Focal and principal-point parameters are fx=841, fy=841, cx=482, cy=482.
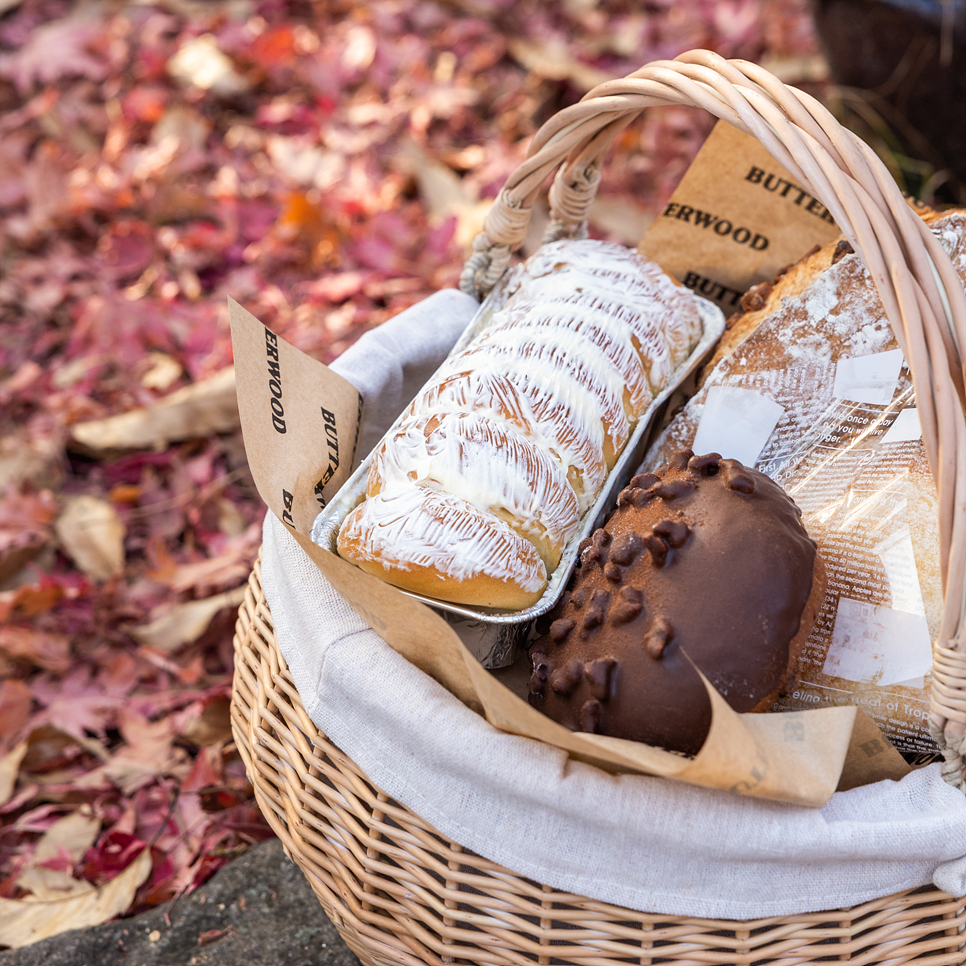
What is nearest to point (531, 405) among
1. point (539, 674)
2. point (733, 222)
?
point (539, 674)

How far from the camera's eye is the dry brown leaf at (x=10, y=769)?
155 cm

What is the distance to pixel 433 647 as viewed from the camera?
979mm

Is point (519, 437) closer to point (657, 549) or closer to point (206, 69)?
point (657, 549)

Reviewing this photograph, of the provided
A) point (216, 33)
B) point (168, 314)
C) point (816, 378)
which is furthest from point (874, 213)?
point (216, 33)

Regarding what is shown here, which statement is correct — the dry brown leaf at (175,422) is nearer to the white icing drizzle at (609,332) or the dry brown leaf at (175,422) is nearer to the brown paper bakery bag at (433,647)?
the brown paper bakery bag at (433,647)

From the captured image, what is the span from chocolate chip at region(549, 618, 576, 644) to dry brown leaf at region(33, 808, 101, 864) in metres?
0.98

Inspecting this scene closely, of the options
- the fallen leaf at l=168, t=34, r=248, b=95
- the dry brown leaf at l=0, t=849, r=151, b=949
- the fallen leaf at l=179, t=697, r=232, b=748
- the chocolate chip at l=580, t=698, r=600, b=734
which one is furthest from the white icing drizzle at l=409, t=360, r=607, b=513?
the fallen leaf at l=168, t=34, r=248, b=95

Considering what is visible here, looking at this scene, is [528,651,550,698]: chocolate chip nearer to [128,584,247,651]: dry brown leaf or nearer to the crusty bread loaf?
the crusty bread loaf

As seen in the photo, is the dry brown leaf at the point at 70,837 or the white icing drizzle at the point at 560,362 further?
the dry brown leaf at the point at 70,837

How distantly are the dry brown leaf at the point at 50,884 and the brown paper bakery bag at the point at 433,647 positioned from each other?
0.78 metres

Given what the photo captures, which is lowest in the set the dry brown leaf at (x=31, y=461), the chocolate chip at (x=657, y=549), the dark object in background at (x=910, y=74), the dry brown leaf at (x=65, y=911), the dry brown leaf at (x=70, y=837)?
the dry brown leaf at (x=31, y=461)

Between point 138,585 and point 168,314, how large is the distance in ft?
3.09

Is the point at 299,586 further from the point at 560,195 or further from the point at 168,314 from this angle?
the point at 168,314

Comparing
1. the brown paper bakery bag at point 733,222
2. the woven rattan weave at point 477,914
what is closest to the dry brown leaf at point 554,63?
the brown paper bakery bag at point 733,222
